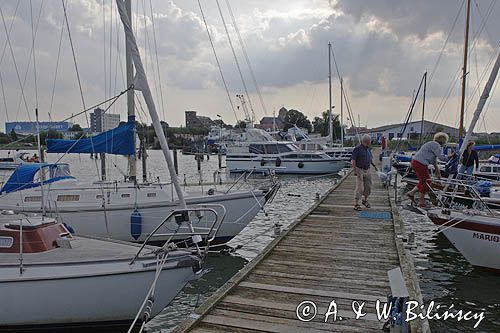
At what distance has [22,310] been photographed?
6.41m

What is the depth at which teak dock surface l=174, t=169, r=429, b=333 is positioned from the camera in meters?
5.13

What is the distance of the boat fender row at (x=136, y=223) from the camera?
1145 centimetres

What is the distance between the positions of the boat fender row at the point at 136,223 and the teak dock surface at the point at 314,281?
4.07 metres

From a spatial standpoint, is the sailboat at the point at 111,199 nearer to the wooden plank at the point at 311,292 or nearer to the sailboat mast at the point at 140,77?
the sailboat mast at the point at 140,77

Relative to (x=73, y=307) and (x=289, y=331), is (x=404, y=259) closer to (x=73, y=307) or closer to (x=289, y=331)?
(x=289, y=331)

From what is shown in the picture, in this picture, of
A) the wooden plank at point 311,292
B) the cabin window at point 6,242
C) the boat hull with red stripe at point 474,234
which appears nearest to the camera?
the wooden plank at point 311,292

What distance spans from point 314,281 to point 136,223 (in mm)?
6264

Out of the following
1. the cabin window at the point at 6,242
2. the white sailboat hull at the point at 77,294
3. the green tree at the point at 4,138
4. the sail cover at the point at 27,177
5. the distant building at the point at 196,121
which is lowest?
the white sailboat hull at the point at 77,294

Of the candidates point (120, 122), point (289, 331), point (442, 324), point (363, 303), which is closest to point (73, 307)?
point (289, 331)

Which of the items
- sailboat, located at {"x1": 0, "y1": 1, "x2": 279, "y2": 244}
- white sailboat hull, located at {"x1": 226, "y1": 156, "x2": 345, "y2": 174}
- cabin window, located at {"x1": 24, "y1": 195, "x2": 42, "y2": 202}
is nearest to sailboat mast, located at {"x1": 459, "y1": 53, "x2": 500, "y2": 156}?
sailboat, located at {"x1": 0, "y1": 1, "x2": 279, "y2": 244}

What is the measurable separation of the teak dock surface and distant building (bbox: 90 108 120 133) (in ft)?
18.8

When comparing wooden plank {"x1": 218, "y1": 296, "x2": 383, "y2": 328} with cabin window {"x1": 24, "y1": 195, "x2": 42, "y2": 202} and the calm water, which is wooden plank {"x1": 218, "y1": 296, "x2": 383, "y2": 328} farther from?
cabin window {"x1": 24, "y1": 195, "x2": 42, "y2": 202}

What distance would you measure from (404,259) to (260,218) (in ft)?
34.4

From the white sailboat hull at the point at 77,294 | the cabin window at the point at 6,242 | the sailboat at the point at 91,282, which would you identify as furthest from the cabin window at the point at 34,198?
the white sailboat hull at the point at 77,294
